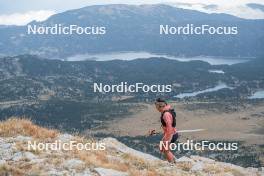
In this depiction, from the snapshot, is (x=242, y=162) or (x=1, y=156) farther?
(x=242, y=162)

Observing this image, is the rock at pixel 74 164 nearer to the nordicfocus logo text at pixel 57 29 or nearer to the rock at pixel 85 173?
the rock at pixel 85 173

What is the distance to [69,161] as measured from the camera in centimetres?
2175

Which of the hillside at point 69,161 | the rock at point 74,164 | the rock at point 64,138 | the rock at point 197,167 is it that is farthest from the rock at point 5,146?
the rock at point 197,167

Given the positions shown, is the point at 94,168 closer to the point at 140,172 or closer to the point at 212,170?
the point at 140,172

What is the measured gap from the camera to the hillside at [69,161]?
20797 millimetres

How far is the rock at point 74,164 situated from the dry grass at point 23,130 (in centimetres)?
414

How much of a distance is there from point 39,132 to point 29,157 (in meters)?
4.08

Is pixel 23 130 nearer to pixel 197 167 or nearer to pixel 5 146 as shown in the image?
pixel 5 146

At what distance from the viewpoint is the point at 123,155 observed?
26.1 metres

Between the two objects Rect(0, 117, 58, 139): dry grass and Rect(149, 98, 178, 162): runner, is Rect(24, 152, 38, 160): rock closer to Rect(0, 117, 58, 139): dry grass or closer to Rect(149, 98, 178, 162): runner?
Rect(0, 117, 58, 139): dry grass

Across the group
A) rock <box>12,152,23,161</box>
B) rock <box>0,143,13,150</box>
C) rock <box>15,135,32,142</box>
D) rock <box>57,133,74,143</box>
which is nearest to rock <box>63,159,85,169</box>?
rock <box>12,152,23,161</box>

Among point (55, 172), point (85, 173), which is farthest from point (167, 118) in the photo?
point (55, 172)

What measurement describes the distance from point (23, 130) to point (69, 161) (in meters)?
4.90

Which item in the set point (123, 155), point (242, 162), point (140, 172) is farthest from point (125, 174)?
point (242, 162)
